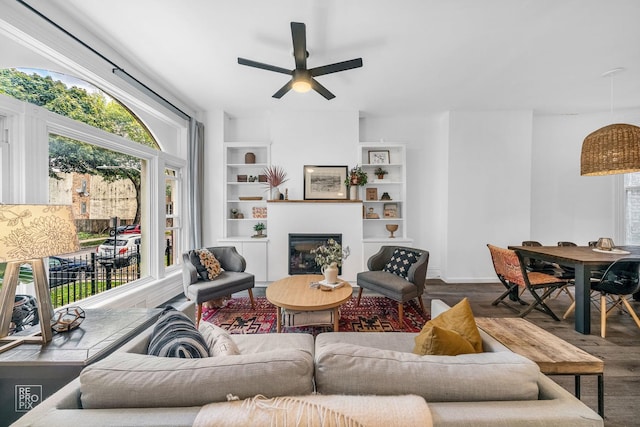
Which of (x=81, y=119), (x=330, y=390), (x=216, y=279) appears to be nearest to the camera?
(x=330, y=390)

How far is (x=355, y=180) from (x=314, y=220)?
37.2 inches

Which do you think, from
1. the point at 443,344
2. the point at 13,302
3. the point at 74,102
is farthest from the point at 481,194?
the point at 74,102

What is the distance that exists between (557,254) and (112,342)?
165 inches

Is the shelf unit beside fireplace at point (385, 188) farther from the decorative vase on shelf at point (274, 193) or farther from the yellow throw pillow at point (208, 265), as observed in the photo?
the yellow throw pillow at point (208, 265)

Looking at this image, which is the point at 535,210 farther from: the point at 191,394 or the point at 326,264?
the point at 191,394

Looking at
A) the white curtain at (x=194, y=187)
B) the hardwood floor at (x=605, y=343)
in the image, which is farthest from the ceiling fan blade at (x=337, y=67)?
the hardwood floor at (x=605, y=343)

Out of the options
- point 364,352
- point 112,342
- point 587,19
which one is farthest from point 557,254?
point 112,342

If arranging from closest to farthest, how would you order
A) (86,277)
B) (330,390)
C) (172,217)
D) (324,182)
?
(330,390), (86,277), (172,217), (324,182)

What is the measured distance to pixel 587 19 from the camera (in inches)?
85.4

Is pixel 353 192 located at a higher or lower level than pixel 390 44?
lower

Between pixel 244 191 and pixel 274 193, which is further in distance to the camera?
pixel 244 191

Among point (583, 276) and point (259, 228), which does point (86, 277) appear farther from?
point (583, 276)

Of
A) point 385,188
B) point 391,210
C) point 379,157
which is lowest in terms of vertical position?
point 391,210

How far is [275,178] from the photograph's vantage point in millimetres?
4211
